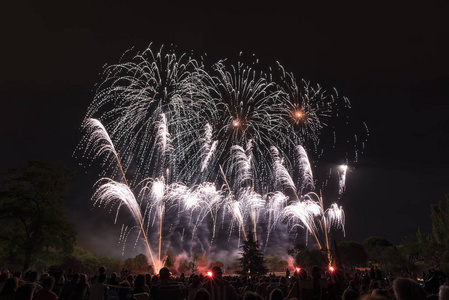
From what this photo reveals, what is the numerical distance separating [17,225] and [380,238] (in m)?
92.9

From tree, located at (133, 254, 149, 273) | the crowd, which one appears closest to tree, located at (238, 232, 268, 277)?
the crowd

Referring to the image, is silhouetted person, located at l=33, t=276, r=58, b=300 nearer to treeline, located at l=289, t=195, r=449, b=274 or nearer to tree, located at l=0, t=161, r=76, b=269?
treeline, located at l=289, t=195, r=449, b=274

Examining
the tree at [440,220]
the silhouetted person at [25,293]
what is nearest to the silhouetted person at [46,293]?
the silhouetted person at [25,293]

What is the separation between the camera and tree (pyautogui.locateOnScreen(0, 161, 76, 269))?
105 feet

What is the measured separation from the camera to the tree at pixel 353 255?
297ft

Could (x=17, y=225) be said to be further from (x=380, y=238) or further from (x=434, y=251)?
(x=380, y=238)

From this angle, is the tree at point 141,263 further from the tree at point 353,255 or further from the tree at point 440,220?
the tree at point 440,220

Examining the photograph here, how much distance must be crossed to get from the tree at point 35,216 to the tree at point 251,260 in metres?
30.6

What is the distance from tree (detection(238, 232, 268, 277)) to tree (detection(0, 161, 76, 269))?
30.6 m

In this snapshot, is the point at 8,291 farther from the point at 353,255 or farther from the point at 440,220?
the point at 353,255

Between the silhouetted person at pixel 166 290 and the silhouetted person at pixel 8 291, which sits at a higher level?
the silhouetted person at pixel 166 290

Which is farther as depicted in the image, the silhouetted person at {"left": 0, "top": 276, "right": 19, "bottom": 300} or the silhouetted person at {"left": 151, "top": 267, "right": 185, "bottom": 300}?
the silhouetted person at {"left": 0, "top": 276, "right": 19, "bottom": 300}

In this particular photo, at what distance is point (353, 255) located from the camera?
91000 mm

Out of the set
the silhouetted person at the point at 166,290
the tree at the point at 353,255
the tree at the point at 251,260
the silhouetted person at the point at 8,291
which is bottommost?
the silhouetted person at the point at 8,291
